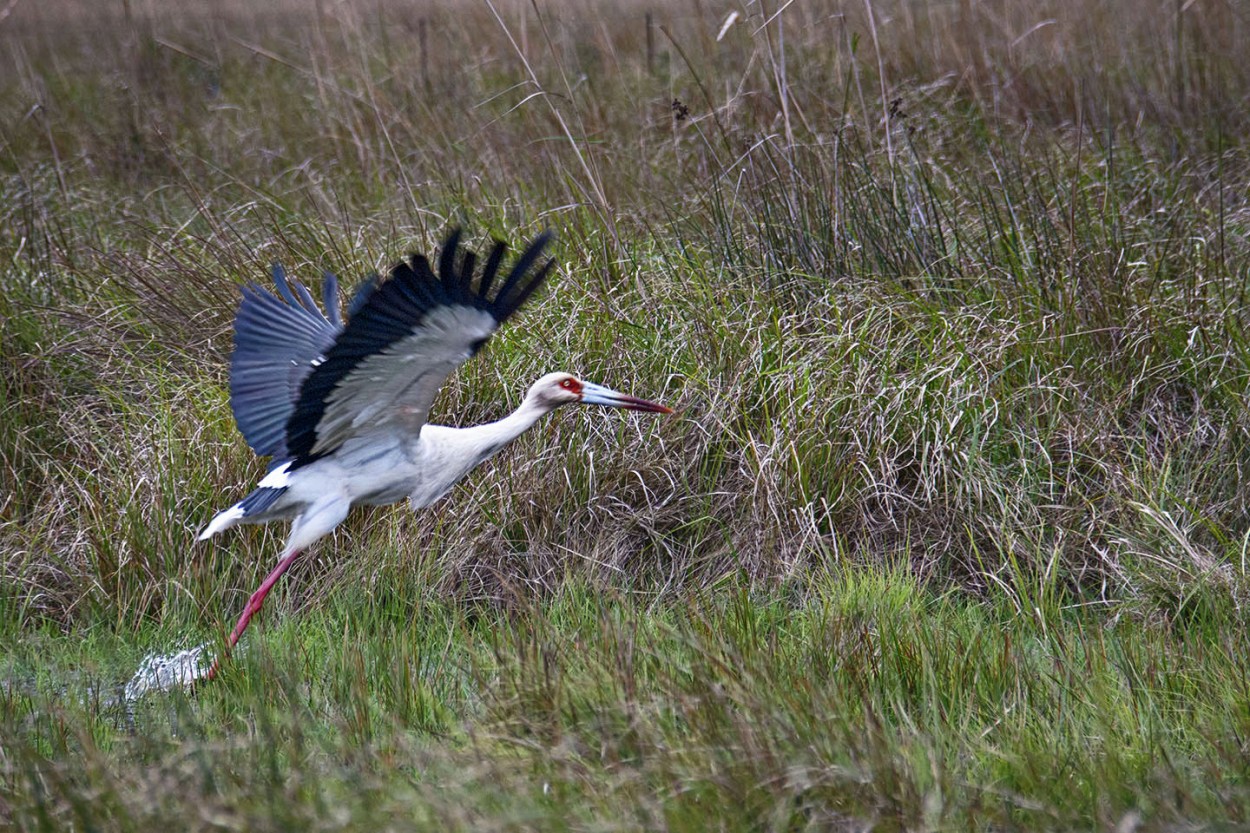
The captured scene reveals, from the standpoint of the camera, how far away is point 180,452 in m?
4.55

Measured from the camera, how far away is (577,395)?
4.06 metres

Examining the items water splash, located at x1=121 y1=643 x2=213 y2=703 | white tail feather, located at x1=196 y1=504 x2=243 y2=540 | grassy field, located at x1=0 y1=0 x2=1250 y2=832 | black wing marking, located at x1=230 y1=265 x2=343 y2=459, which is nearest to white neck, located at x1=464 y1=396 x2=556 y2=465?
grassy field, located at x1=0 y1=0 x2=1250 y2=832

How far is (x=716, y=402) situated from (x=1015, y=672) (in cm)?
168

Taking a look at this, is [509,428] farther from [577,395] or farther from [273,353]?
[273,353]

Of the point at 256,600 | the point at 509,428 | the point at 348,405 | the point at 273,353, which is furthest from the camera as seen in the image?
the point at 273,353

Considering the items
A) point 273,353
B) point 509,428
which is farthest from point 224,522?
point 509,428

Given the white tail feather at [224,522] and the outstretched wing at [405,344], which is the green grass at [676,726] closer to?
the white tail feather at [224,522]

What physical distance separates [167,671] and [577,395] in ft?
4.63

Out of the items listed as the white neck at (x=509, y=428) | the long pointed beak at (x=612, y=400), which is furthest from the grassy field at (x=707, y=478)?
the long pointed beak at (x=612, y=400)

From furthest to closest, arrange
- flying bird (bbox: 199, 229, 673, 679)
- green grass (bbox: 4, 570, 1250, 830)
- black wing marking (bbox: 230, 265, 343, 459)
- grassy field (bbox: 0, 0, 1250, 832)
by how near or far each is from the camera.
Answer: black wing marking (bbox: 230, 265, 343, 459) < flying bird (bbox: 199, 229, 673, 679) < grassy field (bbox: 0, 0, 1250, 832) < green grass (bbox: 4, 570, 1250, 830)

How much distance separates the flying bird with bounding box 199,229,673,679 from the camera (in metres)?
3.54

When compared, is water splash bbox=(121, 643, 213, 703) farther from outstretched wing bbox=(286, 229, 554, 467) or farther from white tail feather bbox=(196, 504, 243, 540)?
outstretched wing bbox=(286, 229, 554, 467)

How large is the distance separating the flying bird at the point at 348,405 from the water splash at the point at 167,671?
99mm

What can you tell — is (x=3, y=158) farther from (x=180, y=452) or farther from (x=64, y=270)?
(x=180, y=452)
